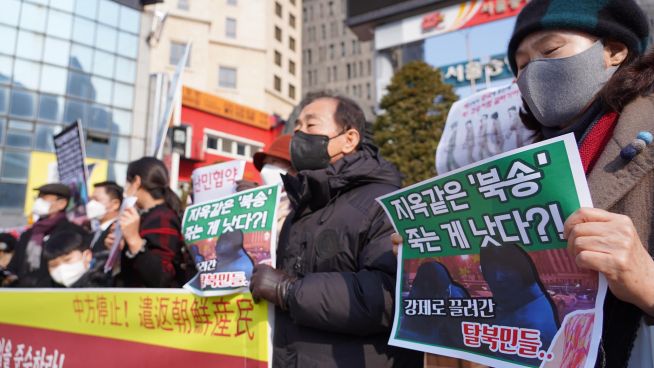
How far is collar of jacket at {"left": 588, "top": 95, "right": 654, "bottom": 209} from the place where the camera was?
1.03 metres

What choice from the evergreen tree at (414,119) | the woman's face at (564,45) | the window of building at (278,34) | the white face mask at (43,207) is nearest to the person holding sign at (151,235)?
the white face mask at (43,207)

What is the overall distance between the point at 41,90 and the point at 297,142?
19.8 metres

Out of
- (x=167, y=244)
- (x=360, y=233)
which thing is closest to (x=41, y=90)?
(x=167, y=244)

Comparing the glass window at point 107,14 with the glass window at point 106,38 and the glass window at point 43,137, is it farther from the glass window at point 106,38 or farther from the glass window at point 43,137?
the glass window at point 43,137

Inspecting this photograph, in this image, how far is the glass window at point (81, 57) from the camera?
18.6 m

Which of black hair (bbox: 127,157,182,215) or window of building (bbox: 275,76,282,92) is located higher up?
window of building (bbox: 275,76,282,92)

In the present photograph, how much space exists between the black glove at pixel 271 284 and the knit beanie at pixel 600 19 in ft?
3.81

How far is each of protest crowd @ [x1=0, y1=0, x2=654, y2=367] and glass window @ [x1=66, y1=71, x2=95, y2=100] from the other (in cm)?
1871

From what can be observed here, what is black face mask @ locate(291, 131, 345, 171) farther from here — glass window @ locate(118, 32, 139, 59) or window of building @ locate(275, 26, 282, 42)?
window of building @ locate(275, 26, 282, 42)

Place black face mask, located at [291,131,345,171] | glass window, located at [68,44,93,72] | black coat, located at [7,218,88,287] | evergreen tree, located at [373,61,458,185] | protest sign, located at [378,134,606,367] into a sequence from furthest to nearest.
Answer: glass window, located at [68,44,93,72] → evergreen tree, located at [373,61,458,185] → black coat, located at [7,218,88,287] → black face mask, located at [291,131,345,171] → protest sign, located at [378,134,606,367]

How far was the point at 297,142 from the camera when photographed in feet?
7.23

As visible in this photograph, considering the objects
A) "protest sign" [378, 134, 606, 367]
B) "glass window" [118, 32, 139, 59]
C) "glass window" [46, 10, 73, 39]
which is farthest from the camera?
"glass window" [118, 32, 139, 59]

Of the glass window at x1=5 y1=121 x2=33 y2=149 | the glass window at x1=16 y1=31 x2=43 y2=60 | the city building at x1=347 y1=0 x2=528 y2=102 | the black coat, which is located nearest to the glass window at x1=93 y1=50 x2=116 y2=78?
the glass window at x1=16 y1=31 x2=43 y2=60

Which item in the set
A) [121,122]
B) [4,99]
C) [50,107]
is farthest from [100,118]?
→ [4,99]
